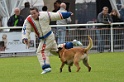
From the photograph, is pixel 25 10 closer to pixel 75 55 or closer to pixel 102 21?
pixel 102 21

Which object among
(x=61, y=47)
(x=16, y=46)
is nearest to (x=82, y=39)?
(x=16, y=46)

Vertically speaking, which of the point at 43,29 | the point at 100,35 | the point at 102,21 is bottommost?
the point at 100,35

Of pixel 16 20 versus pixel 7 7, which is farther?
pixel 7 7

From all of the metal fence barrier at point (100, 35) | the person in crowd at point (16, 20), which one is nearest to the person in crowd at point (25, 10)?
the person in crowd at point (16, 20)

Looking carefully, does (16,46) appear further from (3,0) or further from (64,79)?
(64,79)

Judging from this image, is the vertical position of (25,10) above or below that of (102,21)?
above

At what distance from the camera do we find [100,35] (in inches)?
958

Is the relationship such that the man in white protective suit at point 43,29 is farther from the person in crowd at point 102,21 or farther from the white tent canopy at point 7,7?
the white tent canopy at point 7,7

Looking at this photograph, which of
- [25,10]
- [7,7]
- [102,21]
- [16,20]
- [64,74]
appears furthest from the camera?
[7,7]

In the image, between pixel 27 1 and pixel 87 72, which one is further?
pixel 27 1

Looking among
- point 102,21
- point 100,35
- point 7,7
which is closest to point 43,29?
point 100,35

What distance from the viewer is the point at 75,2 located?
1109 inches

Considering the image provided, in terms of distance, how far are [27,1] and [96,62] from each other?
833 centimetres

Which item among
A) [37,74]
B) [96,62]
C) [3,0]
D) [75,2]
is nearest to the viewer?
[37,74]
